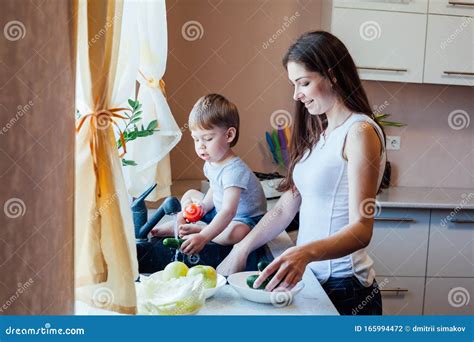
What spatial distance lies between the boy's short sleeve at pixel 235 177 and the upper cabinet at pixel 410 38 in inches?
27.0

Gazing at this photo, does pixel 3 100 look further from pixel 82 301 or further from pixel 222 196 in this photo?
pixel 222 196

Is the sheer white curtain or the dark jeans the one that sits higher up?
the sheer white curtain

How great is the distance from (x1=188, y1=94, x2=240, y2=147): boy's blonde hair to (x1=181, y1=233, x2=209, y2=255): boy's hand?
20cm

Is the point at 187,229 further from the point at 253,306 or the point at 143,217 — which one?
the point at 253,306

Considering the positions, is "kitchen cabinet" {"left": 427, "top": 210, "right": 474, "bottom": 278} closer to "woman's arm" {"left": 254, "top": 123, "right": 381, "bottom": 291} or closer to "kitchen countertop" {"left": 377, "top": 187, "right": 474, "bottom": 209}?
"kitchen countertop" {"left": 377, "top": 187, "right": 474, "bottom": 209}

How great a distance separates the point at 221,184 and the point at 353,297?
1.04 feet

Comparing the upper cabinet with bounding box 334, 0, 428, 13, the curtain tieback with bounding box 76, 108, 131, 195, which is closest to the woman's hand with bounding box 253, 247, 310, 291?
the curtain tieback with bounding box 76, 108, 131, 195

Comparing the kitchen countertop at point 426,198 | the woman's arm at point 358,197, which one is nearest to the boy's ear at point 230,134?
the woman's arm at point 358,197

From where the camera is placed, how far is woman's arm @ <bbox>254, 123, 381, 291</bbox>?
0.68m

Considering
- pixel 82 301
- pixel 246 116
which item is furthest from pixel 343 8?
pixel 82 301

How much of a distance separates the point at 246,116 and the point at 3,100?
102 cm

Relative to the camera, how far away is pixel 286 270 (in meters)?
0.63

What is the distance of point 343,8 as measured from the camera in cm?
141

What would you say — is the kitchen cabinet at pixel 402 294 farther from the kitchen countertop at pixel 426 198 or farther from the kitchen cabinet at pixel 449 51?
the kitchen cabinet at pixel 449 51
